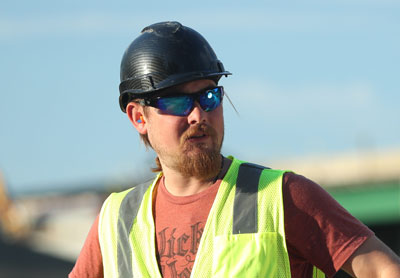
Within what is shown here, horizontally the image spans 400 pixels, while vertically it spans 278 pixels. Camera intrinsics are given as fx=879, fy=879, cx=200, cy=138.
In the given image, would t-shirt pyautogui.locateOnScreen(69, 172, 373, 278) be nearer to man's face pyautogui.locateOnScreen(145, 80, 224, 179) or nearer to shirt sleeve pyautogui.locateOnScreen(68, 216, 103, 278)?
man's face pyautogui.locateOnScreen(145, 80, 224, 179)

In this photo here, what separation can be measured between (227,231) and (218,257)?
0.13m

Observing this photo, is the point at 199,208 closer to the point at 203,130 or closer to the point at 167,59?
the point at 203,130

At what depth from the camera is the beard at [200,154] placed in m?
4.30

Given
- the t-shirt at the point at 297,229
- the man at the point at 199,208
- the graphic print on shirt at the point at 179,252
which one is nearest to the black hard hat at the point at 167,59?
the man at the point at 199,208

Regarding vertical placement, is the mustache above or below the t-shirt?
above

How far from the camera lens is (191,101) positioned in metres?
4.36

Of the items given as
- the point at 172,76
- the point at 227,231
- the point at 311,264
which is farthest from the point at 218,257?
the point at 172,76

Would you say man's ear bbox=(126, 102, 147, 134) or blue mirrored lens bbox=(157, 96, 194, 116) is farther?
man's ear bbox=(126, 102, 147, 134)

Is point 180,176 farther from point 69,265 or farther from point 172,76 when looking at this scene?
point 69,265

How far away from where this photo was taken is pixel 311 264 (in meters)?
4.20

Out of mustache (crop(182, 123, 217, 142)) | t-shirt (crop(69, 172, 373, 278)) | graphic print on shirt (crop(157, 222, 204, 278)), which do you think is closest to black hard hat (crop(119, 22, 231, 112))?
mustache (crop(182, 123, 217, 142))

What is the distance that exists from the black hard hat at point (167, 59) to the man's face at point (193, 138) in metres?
0.06

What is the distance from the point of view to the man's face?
14.1ft

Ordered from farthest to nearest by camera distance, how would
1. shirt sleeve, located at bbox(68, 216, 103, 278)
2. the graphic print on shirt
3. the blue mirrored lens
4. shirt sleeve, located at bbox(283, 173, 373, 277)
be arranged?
1. shirt sleeve, located at bbox(68, 216, 103, 278)
2. the blue mirrored lens
3. the graphic print on shirt
4. shirt sleeve, located at bbox(283, 173, 373, 277)
